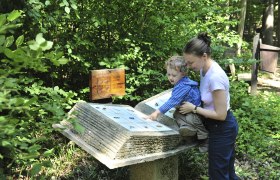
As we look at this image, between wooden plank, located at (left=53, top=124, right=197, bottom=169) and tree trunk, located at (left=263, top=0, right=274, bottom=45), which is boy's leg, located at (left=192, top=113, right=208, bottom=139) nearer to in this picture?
wooden plank, located at (left=53, top=124, right=197, bottom=169)

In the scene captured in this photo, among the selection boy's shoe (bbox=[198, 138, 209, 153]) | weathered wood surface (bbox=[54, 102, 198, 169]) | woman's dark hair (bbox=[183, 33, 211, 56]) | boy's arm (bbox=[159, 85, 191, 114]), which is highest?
woman's dark hair (bbox=[183, 33, 211, 56])

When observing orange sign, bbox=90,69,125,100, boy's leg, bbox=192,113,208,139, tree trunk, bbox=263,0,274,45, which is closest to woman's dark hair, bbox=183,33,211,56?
boy's leg, bbox=192,113,208,139

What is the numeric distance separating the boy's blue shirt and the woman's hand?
0.18 feet

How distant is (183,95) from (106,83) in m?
0.97

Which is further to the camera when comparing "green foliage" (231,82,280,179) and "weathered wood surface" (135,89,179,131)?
"green foliage" (231,82,280,179)

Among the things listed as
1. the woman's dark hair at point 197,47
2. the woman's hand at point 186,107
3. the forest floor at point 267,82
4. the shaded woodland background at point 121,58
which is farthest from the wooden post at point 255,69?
the woman's dark hair at point 197,47

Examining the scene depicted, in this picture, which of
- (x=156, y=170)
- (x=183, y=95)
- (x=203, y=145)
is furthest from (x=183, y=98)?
(x=156, y=170)

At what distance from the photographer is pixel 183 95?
126 inches

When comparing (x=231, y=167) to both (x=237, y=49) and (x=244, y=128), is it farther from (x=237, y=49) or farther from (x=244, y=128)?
(x=237, y=49)

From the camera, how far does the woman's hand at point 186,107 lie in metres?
3.12

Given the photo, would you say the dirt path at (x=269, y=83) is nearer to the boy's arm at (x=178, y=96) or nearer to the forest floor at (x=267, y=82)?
the forest floor at (x=267, y=82)

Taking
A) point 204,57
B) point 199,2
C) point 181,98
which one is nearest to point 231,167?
point 181,98

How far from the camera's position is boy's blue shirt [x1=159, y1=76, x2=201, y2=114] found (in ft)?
10.5

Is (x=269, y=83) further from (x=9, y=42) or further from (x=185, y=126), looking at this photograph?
(x=9, y=42)
